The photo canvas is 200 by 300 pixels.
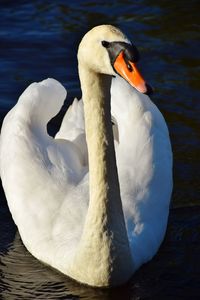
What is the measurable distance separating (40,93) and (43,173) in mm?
985

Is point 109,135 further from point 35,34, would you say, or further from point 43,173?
point 35,34

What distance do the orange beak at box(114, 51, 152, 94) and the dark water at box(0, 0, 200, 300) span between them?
7.95 feet

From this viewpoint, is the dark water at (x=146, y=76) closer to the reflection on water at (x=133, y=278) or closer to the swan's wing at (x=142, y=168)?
the reflection on water at (x=133, y=278)

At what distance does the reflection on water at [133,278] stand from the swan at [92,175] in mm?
121

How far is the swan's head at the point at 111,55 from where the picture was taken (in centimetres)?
615

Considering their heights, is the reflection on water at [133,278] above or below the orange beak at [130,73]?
below

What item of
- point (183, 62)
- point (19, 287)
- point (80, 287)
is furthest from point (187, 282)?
point (183, 62)

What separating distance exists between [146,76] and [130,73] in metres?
6.09

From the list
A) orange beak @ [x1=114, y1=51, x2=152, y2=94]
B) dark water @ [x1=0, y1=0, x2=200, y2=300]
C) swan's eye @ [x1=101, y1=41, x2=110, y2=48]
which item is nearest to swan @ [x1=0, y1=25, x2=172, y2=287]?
swan's eye @ [x1=101, y1=41, x2=110, y2=48]

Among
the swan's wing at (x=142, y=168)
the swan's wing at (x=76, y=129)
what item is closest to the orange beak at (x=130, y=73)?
the swan's wing at (x=142, y=168)

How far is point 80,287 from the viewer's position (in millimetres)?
8023

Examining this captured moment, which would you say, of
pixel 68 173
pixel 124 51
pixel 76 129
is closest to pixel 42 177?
pixel 68 173

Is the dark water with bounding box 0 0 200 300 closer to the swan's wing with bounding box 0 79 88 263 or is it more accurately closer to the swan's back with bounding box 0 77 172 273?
the swan's back with bounding box 0 77 172 273

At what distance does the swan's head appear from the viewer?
20.2 feet
